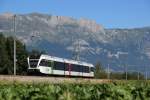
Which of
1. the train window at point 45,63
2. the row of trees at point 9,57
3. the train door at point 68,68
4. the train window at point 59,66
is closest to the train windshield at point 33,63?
the train window at point 45,63

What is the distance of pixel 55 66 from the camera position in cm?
7150

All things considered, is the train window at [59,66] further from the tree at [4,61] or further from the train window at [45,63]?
the tree at [4,61]

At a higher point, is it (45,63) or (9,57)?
(45,63)

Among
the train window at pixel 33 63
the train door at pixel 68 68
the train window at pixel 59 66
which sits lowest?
the train door at pixel 68 68

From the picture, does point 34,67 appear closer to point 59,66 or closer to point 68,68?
point 59,66

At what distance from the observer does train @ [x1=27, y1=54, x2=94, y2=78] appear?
69312mm

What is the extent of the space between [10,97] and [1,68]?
89.1 meters

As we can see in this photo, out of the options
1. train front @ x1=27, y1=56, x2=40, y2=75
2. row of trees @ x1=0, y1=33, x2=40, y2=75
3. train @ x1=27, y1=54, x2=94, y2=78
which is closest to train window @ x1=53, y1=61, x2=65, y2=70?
train @ x1=27, y1=54, x2=94, y2=78

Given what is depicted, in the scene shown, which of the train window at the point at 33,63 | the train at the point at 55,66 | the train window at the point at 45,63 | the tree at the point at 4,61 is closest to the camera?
the train window at the point at 45,63

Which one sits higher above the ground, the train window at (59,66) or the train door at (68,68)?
the train window at (59,66)

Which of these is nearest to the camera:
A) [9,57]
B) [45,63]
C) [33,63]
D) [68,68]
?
[45,63]


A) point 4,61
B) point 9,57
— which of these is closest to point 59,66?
point 4,61

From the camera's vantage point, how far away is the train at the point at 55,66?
69312 millimetres

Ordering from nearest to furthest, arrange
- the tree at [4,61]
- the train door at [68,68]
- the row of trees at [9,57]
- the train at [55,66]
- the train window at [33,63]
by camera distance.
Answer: the train at [55,66] → the train window at [33,63] → the train door at [68,68] → the tree at [4,61] → the row of trees at [9,57]
